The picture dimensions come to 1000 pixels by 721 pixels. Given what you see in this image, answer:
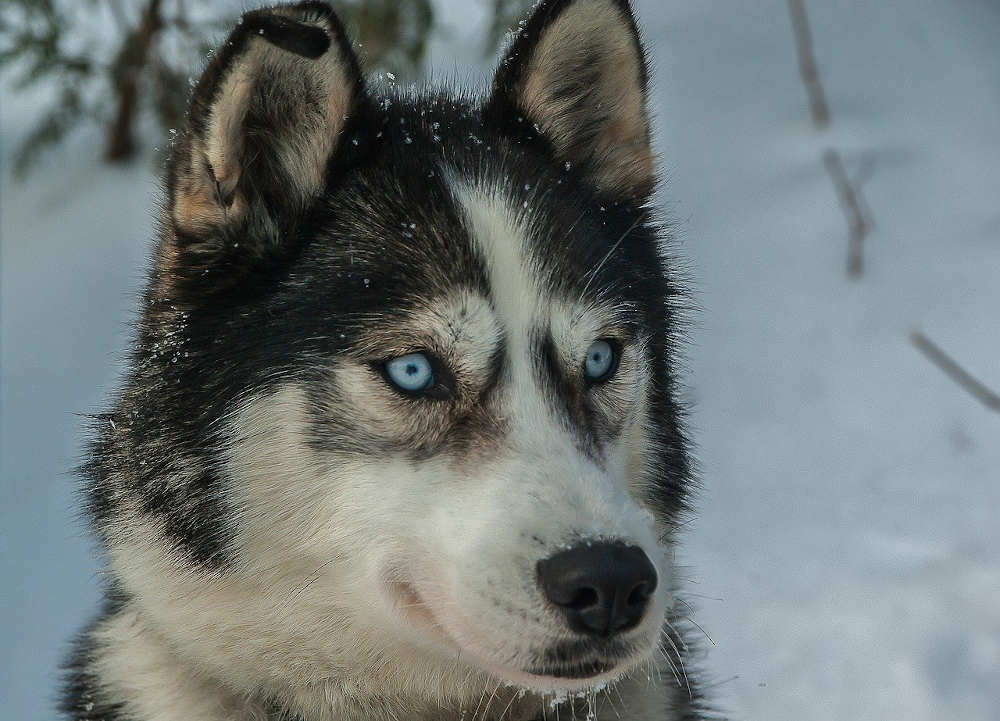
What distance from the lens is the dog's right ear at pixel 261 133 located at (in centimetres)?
210

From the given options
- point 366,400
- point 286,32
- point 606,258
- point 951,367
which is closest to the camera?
point 286,32

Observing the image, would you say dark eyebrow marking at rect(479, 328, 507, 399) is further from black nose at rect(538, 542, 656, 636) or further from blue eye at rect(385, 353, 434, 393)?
black nose at rect(538, 542, 656, 636)

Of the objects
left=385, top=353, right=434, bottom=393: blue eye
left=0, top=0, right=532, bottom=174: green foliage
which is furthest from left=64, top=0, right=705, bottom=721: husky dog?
left=0, top=0, right=532, bottom=174: green foliage

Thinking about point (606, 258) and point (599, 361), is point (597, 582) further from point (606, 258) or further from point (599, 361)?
point (606, 258)

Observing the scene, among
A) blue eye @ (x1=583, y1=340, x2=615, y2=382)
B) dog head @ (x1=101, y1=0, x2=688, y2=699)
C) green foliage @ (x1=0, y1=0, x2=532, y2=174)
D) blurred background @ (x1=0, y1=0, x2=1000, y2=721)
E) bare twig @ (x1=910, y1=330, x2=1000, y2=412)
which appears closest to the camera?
dog head @ (x1=101, y1=0, x2=688, y2=699)

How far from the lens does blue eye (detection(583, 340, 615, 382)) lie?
7.46 ft

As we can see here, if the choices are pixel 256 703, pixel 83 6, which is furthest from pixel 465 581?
pixel 83 6

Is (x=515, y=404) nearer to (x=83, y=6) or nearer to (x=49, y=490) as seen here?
(x=49, y=490)

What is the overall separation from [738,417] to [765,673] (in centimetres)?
152

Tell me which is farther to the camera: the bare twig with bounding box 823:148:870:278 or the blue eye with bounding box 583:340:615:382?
the bare twig with bounding box 823:148:870:278

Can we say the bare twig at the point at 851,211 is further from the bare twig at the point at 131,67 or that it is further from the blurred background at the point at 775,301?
the bare twig at the point at 131,67

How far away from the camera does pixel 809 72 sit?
→ 21.1ft

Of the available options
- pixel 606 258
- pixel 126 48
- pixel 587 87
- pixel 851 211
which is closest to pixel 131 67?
pixel 126 48

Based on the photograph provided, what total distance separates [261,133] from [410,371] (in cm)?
55
